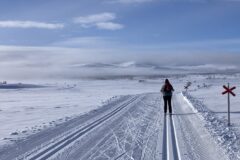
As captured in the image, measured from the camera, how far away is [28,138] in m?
12.9

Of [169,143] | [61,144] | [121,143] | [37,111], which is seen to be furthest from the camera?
[37,111]

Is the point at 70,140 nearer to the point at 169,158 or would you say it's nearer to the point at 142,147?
the point at 142,147

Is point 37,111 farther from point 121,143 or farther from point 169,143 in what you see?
point 169,143

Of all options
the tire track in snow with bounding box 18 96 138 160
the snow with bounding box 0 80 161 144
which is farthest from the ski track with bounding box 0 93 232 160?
the snow with bounding box 0 80 161 144

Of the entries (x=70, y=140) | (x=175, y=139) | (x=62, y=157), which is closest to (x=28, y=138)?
(x=70, y=140)

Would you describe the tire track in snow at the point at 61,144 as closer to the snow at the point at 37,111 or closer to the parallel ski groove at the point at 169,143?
the snow at the point at 37,111

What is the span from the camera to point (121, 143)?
11.3m

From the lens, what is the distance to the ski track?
381 inches

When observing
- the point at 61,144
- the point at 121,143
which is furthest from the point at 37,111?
the point at 121,143

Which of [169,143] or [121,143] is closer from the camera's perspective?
[169,143]

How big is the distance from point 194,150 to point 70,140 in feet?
12.5

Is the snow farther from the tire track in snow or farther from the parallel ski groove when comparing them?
the parallel ski groove

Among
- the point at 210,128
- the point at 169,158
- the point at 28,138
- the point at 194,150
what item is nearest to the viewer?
the point at 169,158

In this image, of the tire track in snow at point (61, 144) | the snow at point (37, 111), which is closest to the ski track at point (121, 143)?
the tire track in snow at point (61, 144)
